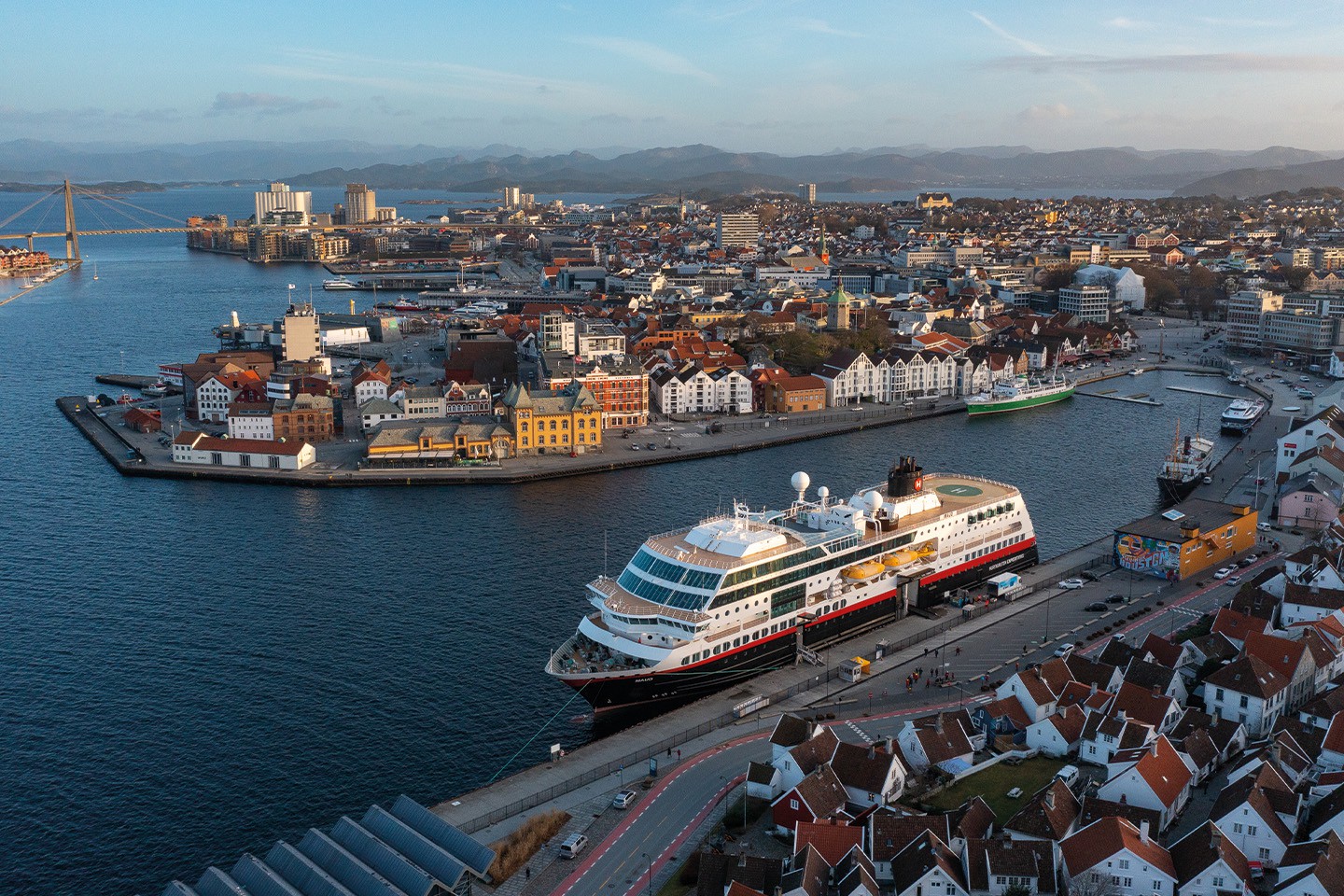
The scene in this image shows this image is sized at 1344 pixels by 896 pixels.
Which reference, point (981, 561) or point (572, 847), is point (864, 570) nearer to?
point (981, 561)

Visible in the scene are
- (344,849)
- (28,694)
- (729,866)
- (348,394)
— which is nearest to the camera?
(729,866)

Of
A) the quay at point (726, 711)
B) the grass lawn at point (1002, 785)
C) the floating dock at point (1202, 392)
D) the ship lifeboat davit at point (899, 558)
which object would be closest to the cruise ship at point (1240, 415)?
the floating dock at point (1202, 392)

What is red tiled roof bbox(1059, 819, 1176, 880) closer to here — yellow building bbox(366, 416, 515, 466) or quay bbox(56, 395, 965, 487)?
quay bbox(56, 395, 965, 487)

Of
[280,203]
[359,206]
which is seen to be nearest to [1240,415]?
[359,206]

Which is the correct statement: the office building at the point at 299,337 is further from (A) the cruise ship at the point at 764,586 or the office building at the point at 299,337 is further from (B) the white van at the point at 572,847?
(B) the white van at the point at 572,847

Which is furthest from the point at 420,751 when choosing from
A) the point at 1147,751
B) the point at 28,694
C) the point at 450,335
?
the point at 450,335

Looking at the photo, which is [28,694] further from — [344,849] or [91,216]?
[91,216]
